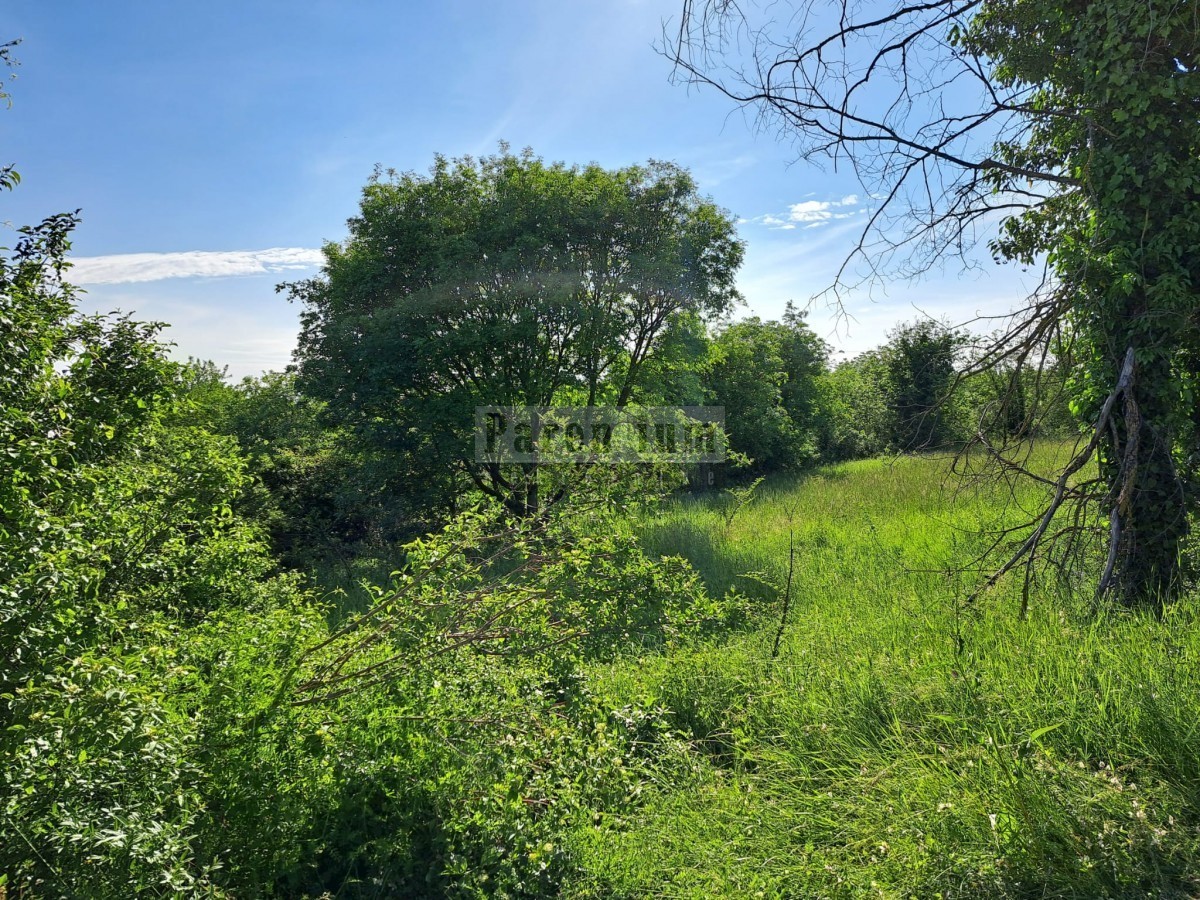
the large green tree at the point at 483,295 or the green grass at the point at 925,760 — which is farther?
the large green tree at the point at 483,295

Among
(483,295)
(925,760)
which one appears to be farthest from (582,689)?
(483,295)

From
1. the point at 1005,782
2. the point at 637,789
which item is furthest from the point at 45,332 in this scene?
the point at 1005,782

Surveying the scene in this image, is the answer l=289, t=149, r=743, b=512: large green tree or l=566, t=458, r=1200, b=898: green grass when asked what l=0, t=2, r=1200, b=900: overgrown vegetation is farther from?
l=289, t=149, r=743, b=512: large green tree

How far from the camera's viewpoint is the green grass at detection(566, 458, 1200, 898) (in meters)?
2.20

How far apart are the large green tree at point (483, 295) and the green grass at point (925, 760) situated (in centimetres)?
670

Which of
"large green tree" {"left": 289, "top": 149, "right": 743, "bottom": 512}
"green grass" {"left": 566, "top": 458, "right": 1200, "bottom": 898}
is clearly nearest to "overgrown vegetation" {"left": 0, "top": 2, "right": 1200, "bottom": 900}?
"green grass" {"left": 566, "top": 458, "right": 1200, "bottom": 898}

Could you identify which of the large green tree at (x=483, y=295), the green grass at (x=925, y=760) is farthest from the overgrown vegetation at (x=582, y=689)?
the large green tree at (x=483, y=295)

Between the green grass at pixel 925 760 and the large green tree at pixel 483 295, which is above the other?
the large green tree at pixel 483 295

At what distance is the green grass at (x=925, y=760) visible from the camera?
2.20 metres

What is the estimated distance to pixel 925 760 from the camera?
9.84 ft

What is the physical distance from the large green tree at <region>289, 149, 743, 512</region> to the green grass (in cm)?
670

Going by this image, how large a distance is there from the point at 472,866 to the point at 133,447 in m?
3.25

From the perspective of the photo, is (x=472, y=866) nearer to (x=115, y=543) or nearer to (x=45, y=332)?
(x=115, y=543)

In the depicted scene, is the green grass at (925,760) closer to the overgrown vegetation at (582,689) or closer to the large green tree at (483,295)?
the overgrown vegetation at (582,689)
